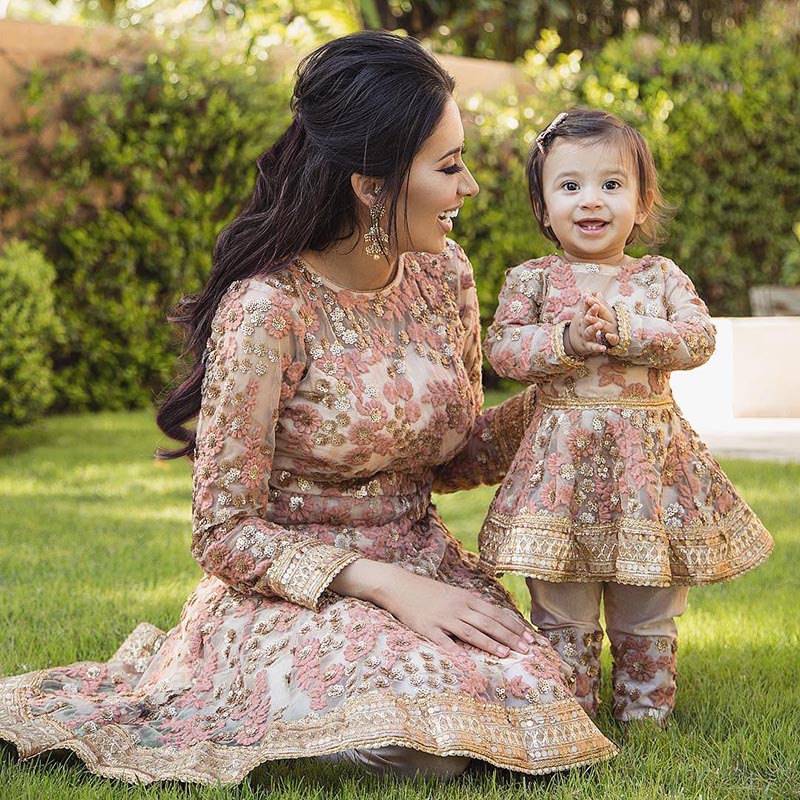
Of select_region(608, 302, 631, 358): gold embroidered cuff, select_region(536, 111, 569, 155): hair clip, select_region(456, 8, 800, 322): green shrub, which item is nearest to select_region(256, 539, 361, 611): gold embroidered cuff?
select_region(608, 302, 631, 358): gold embroidered cuff

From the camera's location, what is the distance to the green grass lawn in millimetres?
2244

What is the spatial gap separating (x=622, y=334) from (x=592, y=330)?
7 centimetres

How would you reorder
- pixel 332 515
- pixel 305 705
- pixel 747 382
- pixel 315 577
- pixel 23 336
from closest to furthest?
1. pixel 305 705
2. pixel 315 577
3. pixel 332 515
4. pixel 23 336
5. pixel 747 382

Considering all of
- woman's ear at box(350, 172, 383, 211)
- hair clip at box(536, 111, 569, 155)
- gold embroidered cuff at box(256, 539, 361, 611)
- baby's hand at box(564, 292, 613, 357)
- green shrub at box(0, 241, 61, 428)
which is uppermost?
hair clip at box(536, 111, 569, 155)

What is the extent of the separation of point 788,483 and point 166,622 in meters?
3.02

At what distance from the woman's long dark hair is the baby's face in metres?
0.28

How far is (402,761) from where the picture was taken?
221 centimetres

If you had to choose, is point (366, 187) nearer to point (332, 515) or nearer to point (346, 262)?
point (346, 262)

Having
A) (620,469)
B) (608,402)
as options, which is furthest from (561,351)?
(620,469)

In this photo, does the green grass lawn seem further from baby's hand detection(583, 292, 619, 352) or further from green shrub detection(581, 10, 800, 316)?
green shrub detection(581, 10, 800, 316)

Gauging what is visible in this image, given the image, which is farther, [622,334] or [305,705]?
[622,334]

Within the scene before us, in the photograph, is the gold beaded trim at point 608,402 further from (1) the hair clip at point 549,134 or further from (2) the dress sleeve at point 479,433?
(1) the hair clip at point 549,134

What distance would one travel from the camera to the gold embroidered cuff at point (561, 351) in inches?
99.7

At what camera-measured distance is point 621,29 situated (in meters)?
12.8
